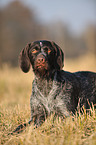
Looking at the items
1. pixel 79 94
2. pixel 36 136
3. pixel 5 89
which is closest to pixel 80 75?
pixel 79 94

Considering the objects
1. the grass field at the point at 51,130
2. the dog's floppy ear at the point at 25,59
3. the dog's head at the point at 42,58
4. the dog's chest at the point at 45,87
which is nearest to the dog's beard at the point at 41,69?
the dog's head at the point at 42,58

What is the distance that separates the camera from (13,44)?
3077 cm

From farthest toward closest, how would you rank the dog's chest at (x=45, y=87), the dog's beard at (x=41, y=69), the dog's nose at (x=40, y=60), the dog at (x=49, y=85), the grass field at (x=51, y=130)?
the dog's chest at (x=45, y=87)
the dog at (x=49, y=85)
the dog's beard at (x=41, y=69)
the dog's nose at (x=40, y=60)
the grass field at (x=51, y=130)

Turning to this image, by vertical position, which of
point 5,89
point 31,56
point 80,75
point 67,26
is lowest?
point 5,89

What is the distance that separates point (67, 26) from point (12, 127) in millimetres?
64166

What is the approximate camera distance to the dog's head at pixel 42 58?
3.87m

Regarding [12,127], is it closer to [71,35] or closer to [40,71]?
[40,71]

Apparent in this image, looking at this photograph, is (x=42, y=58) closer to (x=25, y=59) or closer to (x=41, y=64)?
(x=41, y=64)

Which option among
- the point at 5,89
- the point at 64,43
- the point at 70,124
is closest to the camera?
the point at 70,124

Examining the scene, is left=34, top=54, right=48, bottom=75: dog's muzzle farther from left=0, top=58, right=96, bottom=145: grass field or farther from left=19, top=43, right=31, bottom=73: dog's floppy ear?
left=0, top=58, right=96, bottom=145: grass field

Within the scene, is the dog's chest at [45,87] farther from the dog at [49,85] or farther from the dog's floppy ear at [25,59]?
the dog's floppy ear at [25,59]

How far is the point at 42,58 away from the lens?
12.3ft

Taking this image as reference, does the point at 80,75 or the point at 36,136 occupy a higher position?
the point at 80,75

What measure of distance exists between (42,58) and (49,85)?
754 millimetres
